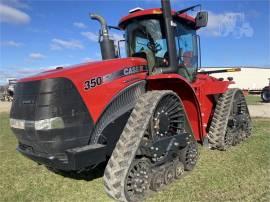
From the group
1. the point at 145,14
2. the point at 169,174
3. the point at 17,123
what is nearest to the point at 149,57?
the point at 145,14

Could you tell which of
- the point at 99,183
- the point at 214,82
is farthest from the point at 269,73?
the point at 99,183

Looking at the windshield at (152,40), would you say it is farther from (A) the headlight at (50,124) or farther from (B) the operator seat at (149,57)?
(A) the headlight at (50,124)

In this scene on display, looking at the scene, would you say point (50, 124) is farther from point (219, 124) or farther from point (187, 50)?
point (219, 124)

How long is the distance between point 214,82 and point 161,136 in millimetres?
2873

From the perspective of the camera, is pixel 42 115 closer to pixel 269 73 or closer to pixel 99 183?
pixel 99 183

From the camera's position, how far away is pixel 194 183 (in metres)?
5.18

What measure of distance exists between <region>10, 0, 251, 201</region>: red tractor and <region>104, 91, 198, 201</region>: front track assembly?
0.04 ft

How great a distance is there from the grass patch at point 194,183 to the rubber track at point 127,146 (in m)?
0.56

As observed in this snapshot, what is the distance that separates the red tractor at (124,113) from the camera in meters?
4.21

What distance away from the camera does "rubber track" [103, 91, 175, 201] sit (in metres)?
4.22

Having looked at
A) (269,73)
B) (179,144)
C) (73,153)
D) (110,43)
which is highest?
(110,43)

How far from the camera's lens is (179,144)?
530 cm

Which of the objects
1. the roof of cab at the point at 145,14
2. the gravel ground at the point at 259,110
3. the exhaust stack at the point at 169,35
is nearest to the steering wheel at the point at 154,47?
the exhaust stack at the point at 169,35

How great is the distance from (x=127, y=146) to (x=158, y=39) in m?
2.20
